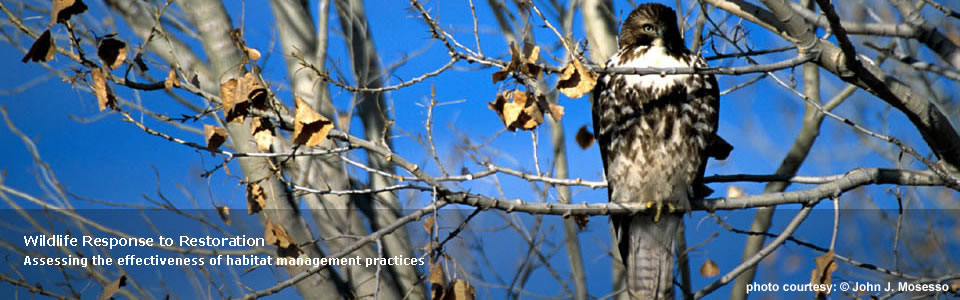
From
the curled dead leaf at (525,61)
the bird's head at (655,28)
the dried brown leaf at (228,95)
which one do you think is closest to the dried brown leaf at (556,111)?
the curled dead leaf at (525,61)

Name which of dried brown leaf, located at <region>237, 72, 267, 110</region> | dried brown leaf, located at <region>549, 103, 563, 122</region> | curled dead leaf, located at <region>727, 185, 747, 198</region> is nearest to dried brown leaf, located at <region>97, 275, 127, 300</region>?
dried brown leaf, located at <region>237, 72, 267, 110</region>

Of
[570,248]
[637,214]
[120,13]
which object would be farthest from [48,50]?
[570,248]

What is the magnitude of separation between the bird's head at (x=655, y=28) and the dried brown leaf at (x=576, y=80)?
149cm

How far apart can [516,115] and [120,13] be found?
11.4 ft

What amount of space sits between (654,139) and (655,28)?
597 millimetres

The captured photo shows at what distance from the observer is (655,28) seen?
390 cm

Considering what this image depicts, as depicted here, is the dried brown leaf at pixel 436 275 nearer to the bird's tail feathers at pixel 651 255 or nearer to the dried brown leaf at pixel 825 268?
the dried brown leaf at pixel 825 268

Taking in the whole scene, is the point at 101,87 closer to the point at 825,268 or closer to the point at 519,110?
the point at 519,110

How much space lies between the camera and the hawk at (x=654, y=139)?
374 cm

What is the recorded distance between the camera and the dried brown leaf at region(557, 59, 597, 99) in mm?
2516

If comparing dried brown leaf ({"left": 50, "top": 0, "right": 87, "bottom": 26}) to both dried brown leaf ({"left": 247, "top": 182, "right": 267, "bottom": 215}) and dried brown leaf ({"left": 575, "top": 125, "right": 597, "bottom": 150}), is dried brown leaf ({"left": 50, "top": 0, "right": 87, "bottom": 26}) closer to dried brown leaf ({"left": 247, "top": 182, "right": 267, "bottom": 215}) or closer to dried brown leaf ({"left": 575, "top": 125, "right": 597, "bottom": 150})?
dried brown leaf ({"left": 247, "top": 182, "right": 267, "bottom": 215})

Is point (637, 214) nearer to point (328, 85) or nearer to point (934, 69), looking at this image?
point (934, 69)

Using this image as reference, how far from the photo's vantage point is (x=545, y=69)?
247 centimetres

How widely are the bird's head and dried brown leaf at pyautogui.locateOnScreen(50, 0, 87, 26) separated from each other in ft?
8.65
